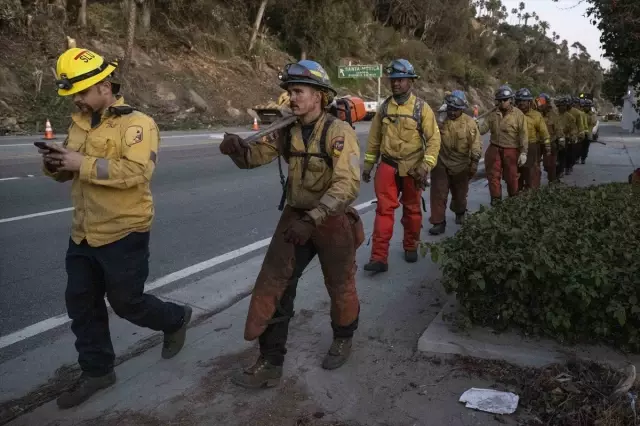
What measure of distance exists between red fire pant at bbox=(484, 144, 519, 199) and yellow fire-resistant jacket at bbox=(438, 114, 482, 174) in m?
1.00

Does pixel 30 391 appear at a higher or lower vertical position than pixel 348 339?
lower

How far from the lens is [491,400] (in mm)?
3215

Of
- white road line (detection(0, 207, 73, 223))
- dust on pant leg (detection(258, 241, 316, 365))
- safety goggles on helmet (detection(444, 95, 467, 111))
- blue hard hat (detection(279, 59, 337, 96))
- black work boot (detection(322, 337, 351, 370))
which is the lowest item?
white road line (detection(0, 207, 73, 223))

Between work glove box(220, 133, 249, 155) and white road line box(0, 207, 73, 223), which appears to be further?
white road line box(0, 207, 73, 223)

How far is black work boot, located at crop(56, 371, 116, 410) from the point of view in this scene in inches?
131

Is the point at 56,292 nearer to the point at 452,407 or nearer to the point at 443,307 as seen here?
the point at 443,307

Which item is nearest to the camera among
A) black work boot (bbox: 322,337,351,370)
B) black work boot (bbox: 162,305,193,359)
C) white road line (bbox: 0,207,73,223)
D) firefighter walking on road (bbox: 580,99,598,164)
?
black work boot (bbox: 322,337,351,370)

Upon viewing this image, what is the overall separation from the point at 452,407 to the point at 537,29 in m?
93.9

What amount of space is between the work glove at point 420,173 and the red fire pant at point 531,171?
13.0 feet

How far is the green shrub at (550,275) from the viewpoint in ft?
11.4

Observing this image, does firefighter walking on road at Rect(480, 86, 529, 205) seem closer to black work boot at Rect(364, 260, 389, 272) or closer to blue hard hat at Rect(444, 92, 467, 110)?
blue hard hat at Rect(444, 92, 467, 110)

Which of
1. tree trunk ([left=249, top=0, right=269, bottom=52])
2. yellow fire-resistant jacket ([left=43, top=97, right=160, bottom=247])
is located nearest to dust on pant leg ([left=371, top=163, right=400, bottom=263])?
yellow fire-resistant jacket ([left=43, top=97, right=160, bottom=247])

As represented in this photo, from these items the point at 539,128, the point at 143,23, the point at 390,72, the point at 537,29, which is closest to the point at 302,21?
the point at 143,23

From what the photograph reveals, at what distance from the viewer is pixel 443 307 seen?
4.37 metres
